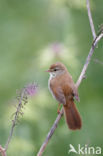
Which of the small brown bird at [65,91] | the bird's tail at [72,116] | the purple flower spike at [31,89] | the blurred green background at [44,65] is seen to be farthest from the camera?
the blurred green background at [44,65]

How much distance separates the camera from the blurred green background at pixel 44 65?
154 inches

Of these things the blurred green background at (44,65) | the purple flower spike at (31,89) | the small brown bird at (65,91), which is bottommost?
the blurred green background at (44,65)

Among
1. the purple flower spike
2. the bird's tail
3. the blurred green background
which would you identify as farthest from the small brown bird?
the purple flower spike

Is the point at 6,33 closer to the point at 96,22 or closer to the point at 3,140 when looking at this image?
the point at 96,22

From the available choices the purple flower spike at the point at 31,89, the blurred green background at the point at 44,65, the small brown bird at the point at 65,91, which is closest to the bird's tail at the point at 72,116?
the small brown bird at the point at 65,91

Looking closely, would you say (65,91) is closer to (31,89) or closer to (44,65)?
(44,65)

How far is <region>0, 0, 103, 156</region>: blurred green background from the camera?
Answer: 3.92 metres

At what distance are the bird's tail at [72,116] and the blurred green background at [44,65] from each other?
16 centimetres

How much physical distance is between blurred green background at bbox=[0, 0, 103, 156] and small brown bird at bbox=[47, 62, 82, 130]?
0.56 feet

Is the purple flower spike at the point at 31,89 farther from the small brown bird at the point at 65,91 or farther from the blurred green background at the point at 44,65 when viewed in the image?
the small brown bird at the point at 65,91

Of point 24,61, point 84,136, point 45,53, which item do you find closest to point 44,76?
point 45,53

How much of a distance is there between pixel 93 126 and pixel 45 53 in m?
1.59

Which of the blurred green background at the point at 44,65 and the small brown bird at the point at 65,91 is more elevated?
the small brown bird at the point at 65,91

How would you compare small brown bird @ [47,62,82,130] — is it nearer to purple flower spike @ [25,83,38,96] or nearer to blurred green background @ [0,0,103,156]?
blurred green background @ [0,0,103,156]
